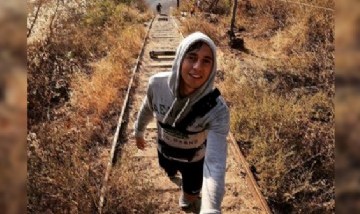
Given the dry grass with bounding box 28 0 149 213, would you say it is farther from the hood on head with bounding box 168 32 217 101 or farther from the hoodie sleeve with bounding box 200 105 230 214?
the hoodie sleeve with bounding box 200 105 230 214

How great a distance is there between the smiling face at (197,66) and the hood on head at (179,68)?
0.02 m

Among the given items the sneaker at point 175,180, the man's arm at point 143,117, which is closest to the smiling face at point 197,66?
the man's arm at point 143,117

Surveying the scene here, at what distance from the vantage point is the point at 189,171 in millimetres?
3131

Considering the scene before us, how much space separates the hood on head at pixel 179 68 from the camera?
2.13 metres

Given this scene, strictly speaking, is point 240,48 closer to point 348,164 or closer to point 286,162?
point 286,162

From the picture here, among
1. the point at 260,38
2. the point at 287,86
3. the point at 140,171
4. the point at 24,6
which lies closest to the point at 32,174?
the point at 140,171

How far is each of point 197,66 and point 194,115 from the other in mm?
390

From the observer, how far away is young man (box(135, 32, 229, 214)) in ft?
6.13

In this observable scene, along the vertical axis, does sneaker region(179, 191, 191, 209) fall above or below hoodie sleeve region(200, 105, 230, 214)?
below

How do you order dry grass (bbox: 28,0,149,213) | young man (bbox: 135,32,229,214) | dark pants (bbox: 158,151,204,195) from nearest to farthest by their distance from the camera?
1. young man (bbox: 135,32,229,214)
2. dark pants (bbox: 158,151,204,195)
3. dry grass (bbox: 28,0,149,213)

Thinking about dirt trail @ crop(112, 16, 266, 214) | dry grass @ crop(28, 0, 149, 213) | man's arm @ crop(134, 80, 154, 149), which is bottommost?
dirt trail @ crop(112, 16, 266, 214)

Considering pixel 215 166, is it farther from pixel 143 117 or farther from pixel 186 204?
pixel 186 204

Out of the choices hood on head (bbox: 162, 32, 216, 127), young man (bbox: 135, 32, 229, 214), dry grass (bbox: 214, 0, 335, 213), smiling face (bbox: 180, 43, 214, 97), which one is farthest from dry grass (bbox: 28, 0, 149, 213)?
dry grass (bbox: 214, 0, 335, 213)

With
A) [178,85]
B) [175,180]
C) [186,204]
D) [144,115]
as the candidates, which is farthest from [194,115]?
[175,180]
